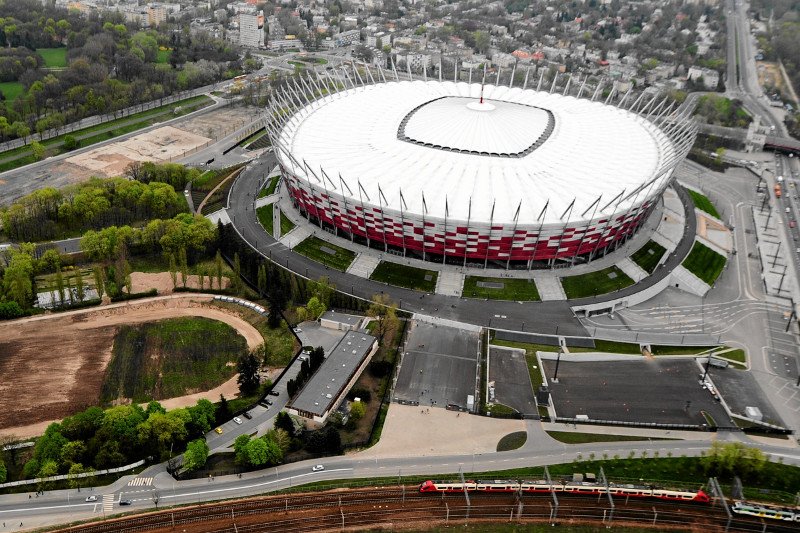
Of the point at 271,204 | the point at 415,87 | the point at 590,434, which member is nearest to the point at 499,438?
the point at 590,434

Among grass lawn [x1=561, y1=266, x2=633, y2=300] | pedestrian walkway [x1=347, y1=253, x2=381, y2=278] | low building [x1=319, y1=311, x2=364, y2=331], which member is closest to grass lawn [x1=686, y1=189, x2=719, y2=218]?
grass lawn [x1=561, y1=266, x2=633, y2=300]

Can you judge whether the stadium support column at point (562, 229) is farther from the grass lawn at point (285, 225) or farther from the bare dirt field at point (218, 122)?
the bare dirt field at point (218, 122)

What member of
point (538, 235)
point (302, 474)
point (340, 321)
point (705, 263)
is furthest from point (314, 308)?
point (705, 263)

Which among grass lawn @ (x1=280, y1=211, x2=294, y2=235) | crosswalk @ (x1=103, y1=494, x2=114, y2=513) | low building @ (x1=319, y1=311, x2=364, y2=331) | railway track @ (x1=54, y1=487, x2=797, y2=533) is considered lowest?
crosswalk @ (x1=103, y1=494, x2=114, y2=513)

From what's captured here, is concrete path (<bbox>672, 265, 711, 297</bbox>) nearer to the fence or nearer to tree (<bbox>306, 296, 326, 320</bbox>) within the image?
tree (<bbox>306, 296, 326, 320</bbox>)

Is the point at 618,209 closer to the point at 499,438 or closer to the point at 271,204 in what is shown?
the point at 499,438

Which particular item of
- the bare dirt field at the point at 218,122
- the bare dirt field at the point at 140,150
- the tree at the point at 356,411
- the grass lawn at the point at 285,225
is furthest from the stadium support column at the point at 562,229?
the bare dirt field at the point at 218,122

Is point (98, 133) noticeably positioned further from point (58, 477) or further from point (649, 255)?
point (649, 255)
